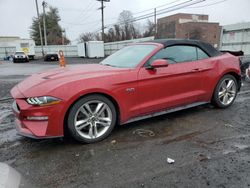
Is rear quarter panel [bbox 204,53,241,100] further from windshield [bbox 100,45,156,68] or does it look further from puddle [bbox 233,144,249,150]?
puddle [bbox 233,144,249,150]

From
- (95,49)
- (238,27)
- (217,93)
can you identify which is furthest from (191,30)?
(217,93)

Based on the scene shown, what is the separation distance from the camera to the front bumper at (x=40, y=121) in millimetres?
→ 2895

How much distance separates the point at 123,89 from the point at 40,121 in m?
1.33

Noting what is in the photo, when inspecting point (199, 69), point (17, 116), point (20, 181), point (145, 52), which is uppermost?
point (145, 52)

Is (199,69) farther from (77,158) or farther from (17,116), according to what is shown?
(17,116)

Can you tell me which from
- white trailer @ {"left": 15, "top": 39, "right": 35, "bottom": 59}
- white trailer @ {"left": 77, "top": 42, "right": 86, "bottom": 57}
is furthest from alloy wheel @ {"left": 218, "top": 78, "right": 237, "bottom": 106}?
white trailer @ {"left": 15, "top": 39, "right": 35, "bottom": 59}

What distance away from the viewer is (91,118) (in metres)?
3.27

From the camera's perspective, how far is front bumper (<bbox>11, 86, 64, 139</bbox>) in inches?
114

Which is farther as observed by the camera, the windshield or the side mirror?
the windshield

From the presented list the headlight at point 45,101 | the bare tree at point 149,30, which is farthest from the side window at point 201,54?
the bare tree at point 149,30

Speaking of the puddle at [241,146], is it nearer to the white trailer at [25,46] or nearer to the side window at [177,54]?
the side window at [177,54]

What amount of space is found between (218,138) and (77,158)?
2210mm

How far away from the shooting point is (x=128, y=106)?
3.51 metres

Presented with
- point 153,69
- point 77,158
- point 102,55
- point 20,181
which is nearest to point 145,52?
point 153,69
